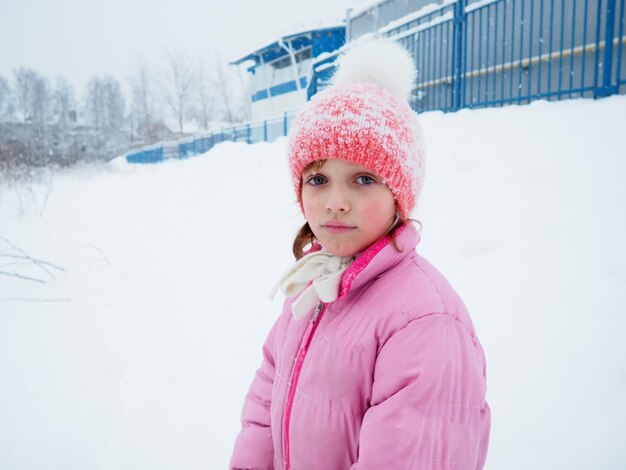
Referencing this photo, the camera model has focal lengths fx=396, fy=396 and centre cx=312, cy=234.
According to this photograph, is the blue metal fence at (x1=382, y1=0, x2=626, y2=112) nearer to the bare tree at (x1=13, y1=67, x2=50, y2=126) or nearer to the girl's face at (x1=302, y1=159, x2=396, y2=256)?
the girl's face at (x1=302, y1=159, x2=396, y2=256)

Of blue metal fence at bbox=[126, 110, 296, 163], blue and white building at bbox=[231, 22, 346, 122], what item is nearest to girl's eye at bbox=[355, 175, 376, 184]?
Result: blue metal fence at bbox=[126, 110, 296, 163]

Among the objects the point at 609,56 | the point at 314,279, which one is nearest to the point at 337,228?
the point at 314,279

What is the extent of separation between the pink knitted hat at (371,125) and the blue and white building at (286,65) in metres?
22.8

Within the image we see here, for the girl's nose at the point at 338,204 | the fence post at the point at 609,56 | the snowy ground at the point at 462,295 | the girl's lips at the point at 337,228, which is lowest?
the snowy ground at the point at 462,295

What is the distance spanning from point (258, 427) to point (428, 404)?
0.72m

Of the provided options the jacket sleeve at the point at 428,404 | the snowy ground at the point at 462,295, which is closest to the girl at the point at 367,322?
the jacket sleeve at the point at 428,404

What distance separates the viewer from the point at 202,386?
99.5 inches

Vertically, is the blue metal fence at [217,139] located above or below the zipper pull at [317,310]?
above

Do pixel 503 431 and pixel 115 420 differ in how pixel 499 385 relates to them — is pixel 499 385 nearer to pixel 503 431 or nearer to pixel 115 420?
pixel 503 431

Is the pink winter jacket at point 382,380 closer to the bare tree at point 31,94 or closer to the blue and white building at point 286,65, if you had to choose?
the blue and white building at point 286,65

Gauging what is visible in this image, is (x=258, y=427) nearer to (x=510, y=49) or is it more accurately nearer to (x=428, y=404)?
(x=428, y=404)

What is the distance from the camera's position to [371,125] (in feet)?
3.65

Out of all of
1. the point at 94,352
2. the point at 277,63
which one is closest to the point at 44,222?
the point at 94,352

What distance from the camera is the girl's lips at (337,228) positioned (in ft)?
3.59
